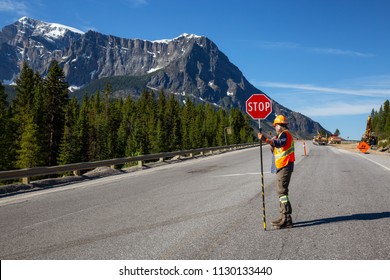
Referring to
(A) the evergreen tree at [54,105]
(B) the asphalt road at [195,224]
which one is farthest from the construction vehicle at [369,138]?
(B) the asphalt road at [195,224]

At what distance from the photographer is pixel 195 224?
7160mm

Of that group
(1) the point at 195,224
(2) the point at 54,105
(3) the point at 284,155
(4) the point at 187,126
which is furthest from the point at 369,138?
(1) the point at 195,224

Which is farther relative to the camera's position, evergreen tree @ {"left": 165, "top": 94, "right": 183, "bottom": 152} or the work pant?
evergreen tree @ {"left": 165, "top": 94, "right": 183, "bottom": 152}

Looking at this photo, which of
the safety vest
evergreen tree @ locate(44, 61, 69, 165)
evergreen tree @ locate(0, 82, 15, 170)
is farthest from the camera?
evergreen tree @ locate(44, 61, 69, 165)

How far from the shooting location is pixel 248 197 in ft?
33.9

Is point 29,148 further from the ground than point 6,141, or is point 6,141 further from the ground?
point 6,141

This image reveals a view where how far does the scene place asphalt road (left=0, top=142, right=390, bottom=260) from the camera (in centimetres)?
545

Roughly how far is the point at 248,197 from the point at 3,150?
39.5 metres

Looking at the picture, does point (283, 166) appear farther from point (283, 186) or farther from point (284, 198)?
point (284, 198)

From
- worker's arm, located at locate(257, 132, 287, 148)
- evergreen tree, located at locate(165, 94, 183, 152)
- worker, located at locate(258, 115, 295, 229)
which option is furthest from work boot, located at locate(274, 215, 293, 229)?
evergreen tree, located at locate(165, 94, 183, 152)

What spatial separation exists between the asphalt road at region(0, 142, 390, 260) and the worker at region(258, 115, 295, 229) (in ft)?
0.74

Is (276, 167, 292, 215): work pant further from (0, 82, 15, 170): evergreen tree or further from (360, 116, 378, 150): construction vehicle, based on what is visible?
(360, 116, 378, 150): construction vehicle

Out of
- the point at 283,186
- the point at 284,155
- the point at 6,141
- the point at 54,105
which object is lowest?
the point at 283,186

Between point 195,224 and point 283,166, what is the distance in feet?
6.26
